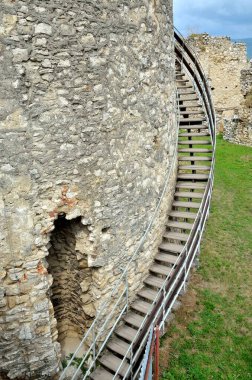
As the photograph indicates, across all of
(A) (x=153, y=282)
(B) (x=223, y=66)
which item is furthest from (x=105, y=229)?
(B) (x=223, y=66)

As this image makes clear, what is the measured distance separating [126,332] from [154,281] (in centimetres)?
127

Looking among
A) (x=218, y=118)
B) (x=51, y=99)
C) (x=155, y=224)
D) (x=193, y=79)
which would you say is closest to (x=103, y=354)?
(x=155, y=224)

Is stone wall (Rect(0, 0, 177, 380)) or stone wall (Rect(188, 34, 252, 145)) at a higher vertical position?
stone wall (Rect(188, 34, 252, 145))

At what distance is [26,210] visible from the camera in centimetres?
574

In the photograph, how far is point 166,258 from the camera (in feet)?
27.6

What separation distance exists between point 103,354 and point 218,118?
19.1 metres

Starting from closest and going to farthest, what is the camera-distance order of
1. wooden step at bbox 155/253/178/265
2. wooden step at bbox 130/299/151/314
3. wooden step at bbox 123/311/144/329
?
wooden step at bbox 123/311/144/329, wooden step at bbox 130/299/151/314, wooden step at bbox 155/253/178/265

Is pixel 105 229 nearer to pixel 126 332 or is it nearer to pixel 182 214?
pixel 126 332

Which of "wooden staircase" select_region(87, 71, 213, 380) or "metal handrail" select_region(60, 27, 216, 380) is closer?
"metal handrail" select_region(60, 27, 216, 380)

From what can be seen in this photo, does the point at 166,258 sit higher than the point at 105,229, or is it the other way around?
the point at 105,229

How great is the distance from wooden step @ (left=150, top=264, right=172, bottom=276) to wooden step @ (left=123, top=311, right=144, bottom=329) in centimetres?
103

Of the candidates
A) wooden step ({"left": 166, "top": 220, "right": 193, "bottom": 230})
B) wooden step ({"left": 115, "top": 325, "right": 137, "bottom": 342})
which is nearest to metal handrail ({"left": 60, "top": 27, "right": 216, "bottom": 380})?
wooden step ({"left": 115, "top": 325, "right": 137, "bottom": 342})

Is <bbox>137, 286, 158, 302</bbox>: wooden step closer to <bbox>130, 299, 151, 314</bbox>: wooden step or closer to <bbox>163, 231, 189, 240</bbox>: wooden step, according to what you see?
<bbox>130, 299, 151, 314</bbox>: wooden step

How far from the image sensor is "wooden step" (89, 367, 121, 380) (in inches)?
264
